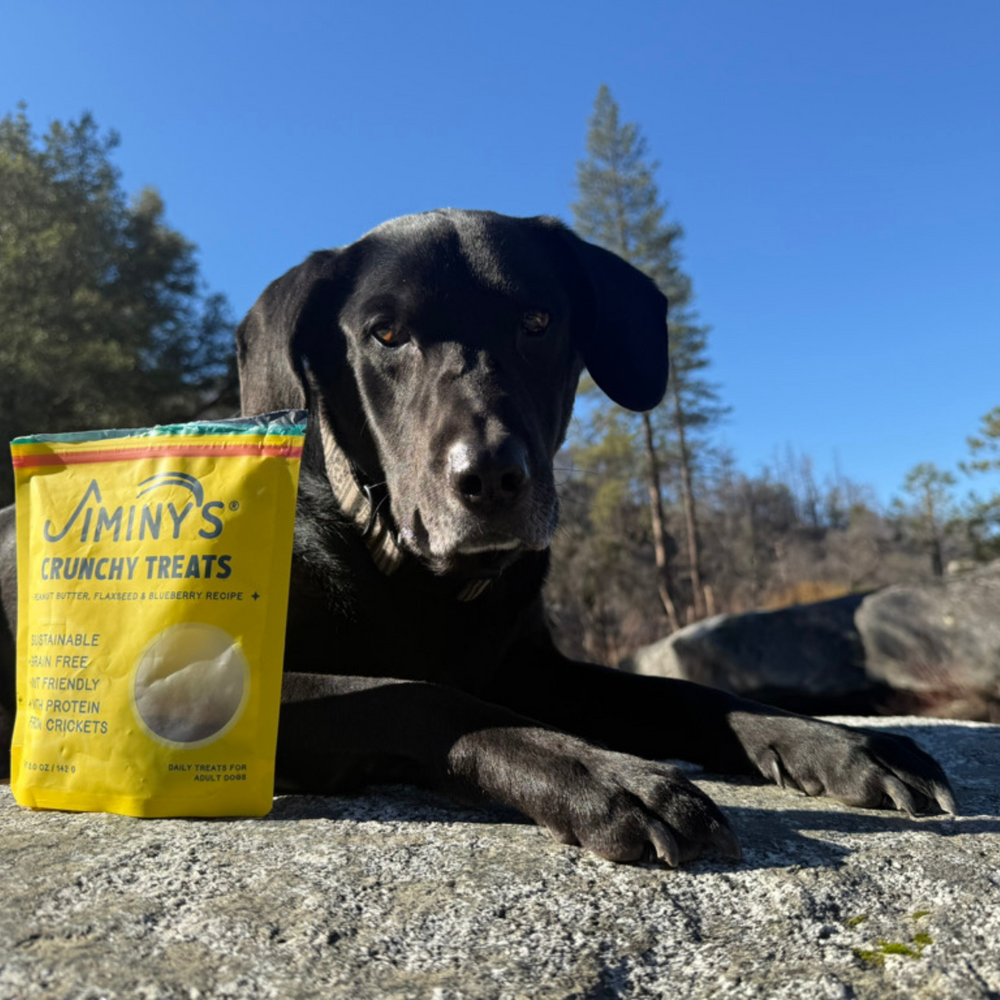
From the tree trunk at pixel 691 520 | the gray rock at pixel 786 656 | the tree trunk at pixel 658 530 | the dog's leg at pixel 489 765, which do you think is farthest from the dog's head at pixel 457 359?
the tree trunk at pixel 691 520

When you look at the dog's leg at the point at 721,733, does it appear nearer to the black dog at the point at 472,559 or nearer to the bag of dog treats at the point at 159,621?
the black dog at the point at 472,559

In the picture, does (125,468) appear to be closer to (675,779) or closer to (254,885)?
(254,885)

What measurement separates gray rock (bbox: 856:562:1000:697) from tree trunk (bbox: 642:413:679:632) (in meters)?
15.4

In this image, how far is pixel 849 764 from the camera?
184 centimetres

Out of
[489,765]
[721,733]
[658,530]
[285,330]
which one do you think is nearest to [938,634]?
[721,733]

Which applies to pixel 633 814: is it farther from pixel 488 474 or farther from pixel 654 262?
pixel 654 262

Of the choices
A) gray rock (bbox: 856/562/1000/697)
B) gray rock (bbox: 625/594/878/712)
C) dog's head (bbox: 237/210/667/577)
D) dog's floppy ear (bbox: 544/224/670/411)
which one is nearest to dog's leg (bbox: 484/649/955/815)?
dog's head (bbox: 237/210/667/577)

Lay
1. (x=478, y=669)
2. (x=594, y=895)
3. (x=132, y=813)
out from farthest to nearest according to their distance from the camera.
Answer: (x=478, y=669)
(x=132, y=813)
(x=594, y=895)

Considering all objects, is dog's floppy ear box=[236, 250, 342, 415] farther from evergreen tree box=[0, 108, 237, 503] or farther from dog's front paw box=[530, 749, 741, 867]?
evergreen tree box=[0, 108, 237, 503]

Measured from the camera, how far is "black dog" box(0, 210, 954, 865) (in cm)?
172

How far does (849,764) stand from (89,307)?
24.7 metres

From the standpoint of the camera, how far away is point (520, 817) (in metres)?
→ 1.71

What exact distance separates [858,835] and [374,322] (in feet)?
6.49

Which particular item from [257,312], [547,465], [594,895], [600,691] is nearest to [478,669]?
[600,691]
